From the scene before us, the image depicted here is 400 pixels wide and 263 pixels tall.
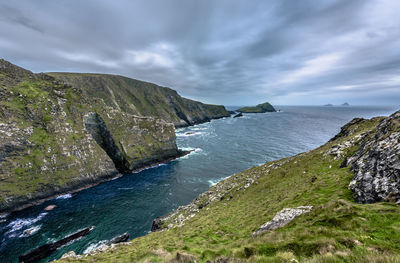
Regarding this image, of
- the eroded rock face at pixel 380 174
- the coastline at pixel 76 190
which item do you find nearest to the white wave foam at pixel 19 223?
the coastline at pixel 76 190

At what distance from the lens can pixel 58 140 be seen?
55500mm

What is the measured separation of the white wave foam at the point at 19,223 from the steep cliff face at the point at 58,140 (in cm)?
803

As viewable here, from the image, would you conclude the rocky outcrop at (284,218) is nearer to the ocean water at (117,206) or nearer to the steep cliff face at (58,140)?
the ocean water at (117,206)

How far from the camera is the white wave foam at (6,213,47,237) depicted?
1291 inches

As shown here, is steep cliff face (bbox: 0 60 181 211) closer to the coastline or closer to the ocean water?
the coastline

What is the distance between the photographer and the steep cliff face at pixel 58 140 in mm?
44219

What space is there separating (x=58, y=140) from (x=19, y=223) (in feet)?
94.5

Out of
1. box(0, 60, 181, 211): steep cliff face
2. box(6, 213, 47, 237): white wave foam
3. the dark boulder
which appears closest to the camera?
the dark boulder

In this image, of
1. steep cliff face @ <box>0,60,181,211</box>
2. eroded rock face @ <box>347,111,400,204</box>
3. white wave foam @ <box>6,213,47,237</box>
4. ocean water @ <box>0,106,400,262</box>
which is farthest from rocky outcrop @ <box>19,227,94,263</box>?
eroded rock face @ <box>347,111,400,204</box>

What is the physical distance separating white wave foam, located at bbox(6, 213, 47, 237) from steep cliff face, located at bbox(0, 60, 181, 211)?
8.03m

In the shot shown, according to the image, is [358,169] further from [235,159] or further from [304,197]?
[235,159]

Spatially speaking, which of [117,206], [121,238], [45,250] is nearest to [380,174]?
[121,238]

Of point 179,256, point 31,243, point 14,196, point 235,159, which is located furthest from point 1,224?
point 235,159

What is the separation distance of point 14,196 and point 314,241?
6534cm
